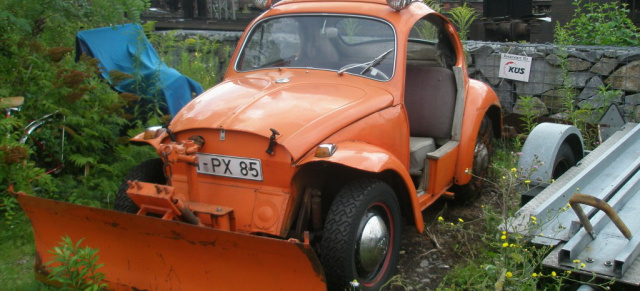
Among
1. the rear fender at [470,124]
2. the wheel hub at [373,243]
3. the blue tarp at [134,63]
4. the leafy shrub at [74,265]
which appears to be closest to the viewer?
the leafy shrub at [74,265]

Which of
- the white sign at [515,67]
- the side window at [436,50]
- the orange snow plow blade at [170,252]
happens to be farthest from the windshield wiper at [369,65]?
the white sign at [515,67]

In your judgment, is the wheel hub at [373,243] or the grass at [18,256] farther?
the grass at [18,256]

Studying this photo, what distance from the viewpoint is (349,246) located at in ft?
11.6

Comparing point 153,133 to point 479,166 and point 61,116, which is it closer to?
point 61,116

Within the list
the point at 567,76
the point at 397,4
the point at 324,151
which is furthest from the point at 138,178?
the point at 567,76

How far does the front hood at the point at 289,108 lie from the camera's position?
3.78 metres

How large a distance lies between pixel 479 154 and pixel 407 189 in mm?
1569

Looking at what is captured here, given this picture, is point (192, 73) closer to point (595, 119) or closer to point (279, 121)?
point (279, 121)

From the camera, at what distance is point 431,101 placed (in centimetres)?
534

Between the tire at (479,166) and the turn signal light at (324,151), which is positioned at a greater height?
the turn signal light at (324,151)

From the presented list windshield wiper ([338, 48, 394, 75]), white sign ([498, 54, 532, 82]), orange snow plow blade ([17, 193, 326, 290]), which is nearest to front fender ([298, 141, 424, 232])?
orange snow plow blade ([17, 193, 326, 290])

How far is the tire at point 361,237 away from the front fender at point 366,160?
15cm

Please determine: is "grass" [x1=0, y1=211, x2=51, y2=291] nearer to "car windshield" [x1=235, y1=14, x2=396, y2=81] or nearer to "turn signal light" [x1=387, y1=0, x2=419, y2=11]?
"car windshield" [x1=235, y1=14, x2=396, y2=81]

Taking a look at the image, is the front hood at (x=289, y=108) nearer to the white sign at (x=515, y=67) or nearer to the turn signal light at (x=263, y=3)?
the turn signal light at (x=263, y=3)
